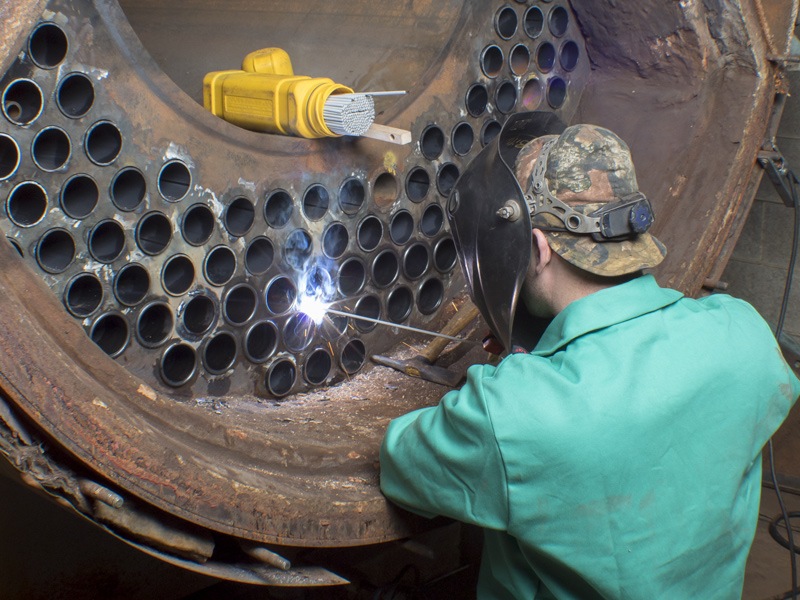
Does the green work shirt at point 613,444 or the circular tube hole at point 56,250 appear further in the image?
the circular tube hole at point 56,250

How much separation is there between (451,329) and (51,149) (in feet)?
3.65

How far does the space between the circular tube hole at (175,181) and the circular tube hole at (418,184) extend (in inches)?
27.4

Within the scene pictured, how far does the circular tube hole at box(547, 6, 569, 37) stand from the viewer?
260 cm

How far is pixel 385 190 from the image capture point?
227 cm

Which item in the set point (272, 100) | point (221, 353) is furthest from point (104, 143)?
point (221, 353)

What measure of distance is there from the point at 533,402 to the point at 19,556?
53.3 inches

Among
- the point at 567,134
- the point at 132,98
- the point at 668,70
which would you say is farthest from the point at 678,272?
the point at 132,98

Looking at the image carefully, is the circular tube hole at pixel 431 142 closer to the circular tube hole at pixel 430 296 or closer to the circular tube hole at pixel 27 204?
the circular tube hole at pixel 430 296

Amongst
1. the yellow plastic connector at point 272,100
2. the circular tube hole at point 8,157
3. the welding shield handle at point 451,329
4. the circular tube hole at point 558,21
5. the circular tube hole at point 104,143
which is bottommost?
the welding shield handle at point 451,329

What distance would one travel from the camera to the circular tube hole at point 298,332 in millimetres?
2061

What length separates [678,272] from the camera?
2.38 m

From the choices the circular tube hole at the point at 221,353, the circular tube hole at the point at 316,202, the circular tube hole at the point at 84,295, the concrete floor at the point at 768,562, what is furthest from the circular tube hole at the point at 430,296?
the concrete floor at the point at 768,562

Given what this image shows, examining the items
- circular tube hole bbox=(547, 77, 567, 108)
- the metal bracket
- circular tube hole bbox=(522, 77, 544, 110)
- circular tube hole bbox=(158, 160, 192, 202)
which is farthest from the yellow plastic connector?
the metal bracket

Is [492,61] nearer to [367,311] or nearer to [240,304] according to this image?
[367,311]
